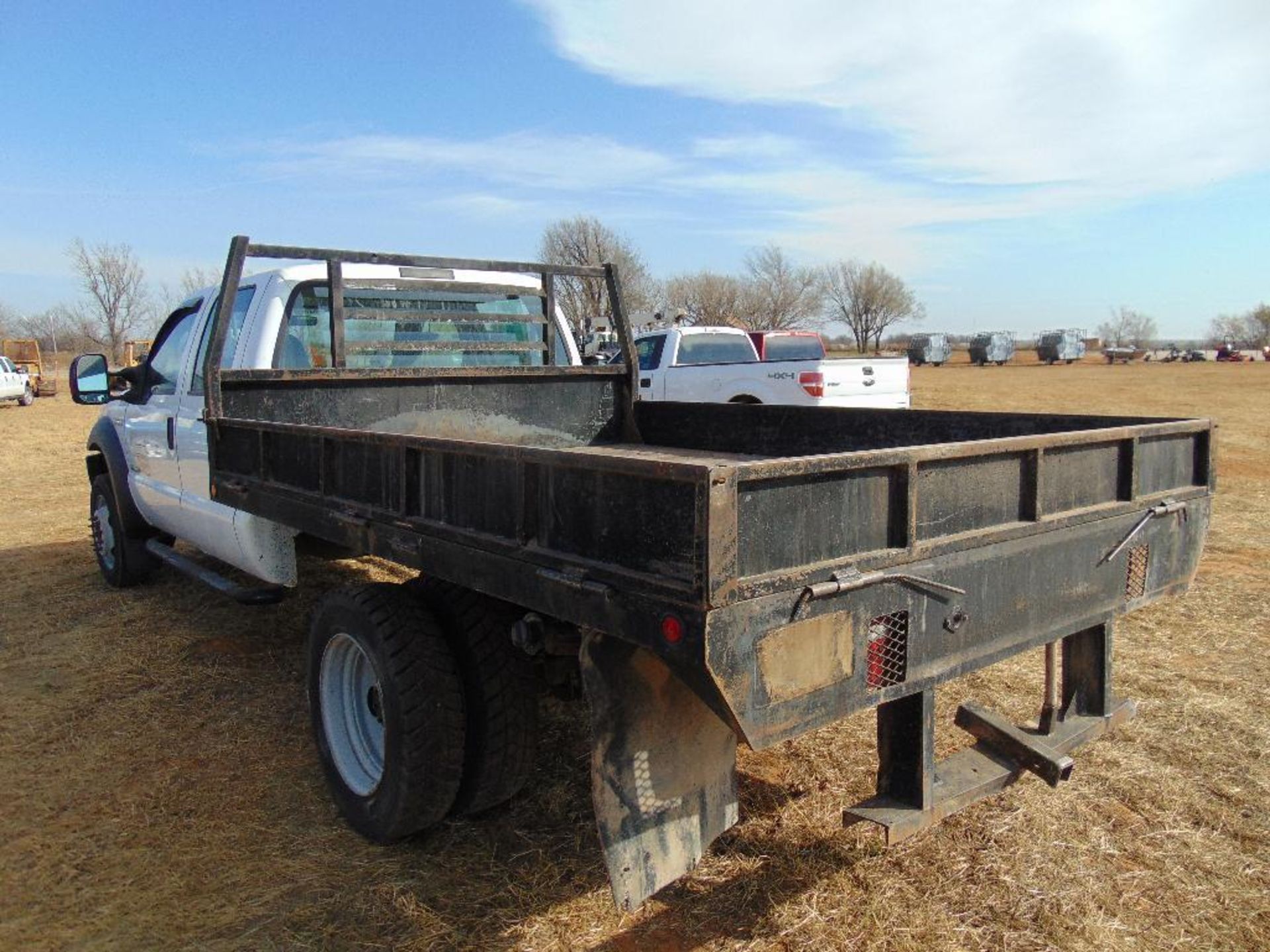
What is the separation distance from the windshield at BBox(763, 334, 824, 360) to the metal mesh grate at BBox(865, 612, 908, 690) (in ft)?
42.0

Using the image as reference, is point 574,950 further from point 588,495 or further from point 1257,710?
point 1257,710

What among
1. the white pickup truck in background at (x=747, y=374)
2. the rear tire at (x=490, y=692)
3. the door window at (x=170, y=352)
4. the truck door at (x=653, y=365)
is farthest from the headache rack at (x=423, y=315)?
the truck door at (x=653, y=365)

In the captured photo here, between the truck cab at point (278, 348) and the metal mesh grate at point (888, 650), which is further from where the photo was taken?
the truck cab at point (278, 348)

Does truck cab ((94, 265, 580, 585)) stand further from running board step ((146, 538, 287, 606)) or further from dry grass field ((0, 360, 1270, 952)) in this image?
dry grass field ((0, 360, 1270, 952))

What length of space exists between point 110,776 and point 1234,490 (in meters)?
11.2

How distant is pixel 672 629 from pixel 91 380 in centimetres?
527

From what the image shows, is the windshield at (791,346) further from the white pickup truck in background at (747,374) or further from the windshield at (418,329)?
the windshield at (418,329)

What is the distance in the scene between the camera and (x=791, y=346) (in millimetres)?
15781

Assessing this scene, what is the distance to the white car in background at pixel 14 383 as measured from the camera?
27.3 metres

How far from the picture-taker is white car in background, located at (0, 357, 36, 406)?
89.5 ft

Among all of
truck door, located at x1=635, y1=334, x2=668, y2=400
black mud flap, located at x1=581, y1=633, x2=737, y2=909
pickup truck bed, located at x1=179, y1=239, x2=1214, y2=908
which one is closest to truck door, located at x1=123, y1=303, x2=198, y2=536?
pickup truck bed, located at x1=179, y1=239, x2=1214, y2=908

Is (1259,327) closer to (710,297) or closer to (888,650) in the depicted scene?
(710,297)

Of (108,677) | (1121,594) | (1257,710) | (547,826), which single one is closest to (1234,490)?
(1257,710)

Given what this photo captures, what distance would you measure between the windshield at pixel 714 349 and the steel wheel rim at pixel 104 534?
766 centimetres
